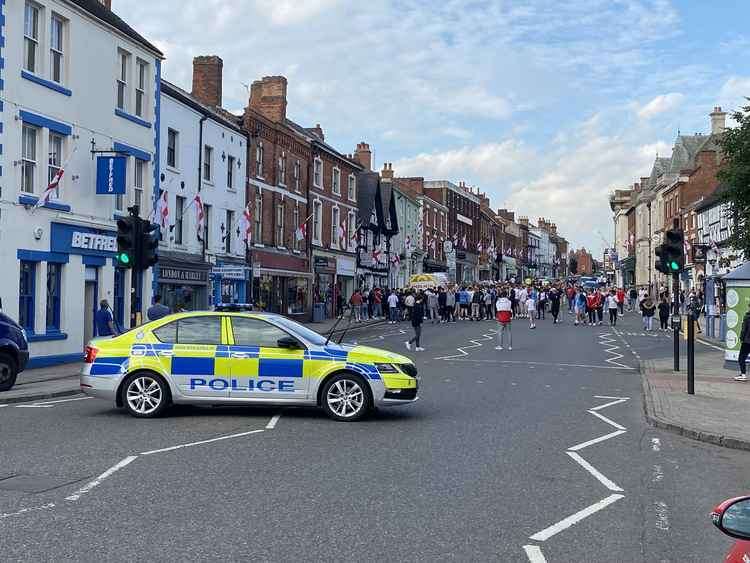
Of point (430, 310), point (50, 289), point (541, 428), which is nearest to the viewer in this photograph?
point (541, 428)

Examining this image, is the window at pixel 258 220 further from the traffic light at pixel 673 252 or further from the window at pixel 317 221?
the traffic light at pixel 673 252

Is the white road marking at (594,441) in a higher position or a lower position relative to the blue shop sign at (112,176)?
lower

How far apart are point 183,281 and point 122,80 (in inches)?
310

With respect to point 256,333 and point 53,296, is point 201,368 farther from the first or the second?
point 53,296

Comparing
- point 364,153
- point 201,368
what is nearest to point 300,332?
point 201,368

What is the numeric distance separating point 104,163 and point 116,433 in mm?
14113

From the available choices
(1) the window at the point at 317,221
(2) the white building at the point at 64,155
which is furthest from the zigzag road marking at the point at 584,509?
(1) the window at the point at 317,221

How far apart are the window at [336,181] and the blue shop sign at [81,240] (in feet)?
86.4

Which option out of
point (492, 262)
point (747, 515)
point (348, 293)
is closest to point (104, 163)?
point (747, 515)

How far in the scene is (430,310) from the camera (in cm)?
4775

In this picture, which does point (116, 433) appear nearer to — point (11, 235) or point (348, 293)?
point (11, 235)

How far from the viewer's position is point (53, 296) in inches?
850

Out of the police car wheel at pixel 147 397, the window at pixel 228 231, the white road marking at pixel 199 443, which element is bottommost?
the white road marking at pixel 199 443

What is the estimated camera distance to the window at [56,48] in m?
21.3
